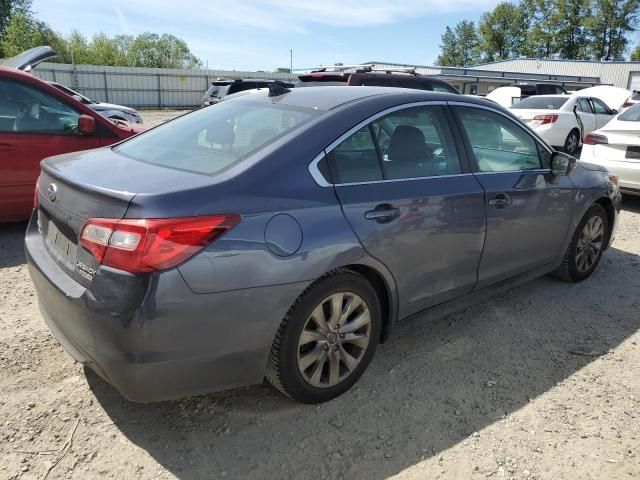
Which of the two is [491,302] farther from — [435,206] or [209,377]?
[209,377]

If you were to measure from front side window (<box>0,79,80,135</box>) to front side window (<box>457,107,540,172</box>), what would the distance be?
4033 millimetres

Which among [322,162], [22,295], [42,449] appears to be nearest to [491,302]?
[322,162]

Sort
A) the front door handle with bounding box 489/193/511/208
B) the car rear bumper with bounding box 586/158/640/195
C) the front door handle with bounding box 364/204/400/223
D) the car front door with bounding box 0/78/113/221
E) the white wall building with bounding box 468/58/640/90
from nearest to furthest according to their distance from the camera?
the front door handle with bounding box 364/204/400/223 < the front door handle with bounding box 489/193/511/208 < the car front door with bounding box 0/78/113/221 < the car rear bumper with bounding box 586/158/640/195 < the white wall building with bounding box 468/58/640/90

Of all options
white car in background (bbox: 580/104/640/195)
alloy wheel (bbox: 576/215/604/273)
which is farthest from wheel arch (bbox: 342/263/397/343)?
white car in background (bbox: 580/104/640/195)

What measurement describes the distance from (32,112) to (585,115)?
42.7 ft

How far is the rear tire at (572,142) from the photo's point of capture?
13.2m

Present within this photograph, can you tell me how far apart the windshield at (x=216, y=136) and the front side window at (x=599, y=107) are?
13757 millimetres

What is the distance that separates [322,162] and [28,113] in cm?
398

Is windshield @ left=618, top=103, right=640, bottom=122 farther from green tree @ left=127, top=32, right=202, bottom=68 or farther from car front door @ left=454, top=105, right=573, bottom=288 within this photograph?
green tree @ left=127, top=32, right=202, bottom=68

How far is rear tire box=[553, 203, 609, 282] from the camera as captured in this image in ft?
14.7

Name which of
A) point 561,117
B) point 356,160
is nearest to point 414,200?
point 356,160

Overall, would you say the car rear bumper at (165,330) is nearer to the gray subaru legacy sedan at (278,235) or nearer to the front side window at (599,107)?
the gray subaru legacy sedan at (278,235)

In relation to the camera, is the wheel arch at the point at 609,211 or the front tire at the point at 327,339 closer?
the front tire at the point at 327,339

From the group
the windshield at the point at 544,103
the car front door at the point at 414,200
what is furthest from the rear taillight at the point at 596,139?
the windshield at the point at 544,103
